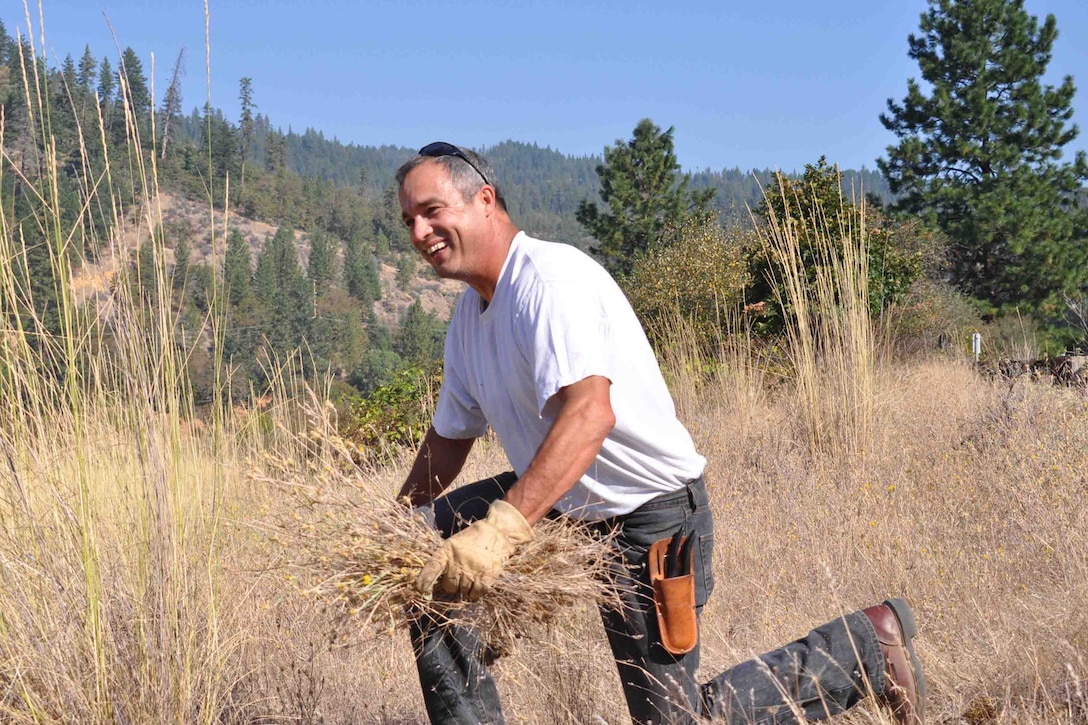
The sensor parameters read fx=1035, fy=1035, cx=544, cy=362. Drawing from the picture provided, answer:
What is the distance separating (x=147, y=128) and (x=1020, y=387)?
17.8 feet

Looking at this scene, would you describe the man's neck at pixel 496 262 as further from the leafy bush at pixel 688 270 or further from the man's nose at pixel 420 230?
the leafy bush at pixel 688 270

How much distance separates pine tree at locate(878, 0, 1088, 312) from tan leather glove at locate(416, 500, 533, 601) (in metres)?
29.7

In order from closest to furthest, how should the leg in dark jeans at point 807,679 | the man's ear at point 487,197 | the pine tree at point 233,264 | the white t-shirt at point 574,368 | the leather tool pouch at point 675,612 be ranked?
the white t-shirt at point 574,368 → the leather tool pouch at point 675,612 → the man's ear at point 487,197 → the leg in dark jeans at point 807,679 → the pine tree at point 233,264

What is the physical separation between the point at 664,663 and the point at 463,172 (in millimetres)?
1235

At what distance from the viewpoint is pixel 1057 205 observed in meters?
30.3

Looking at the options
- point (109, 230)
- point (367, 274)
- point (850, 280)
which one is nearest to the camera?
point (109, 230)

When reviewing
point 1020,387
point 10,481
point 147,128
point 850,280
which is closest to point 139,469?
point 10,481

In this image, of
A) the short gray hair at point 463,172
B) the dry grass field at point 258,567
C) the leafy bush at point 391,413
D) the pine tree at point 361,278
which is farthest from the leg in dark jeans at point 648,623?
the pine tree at point 361,278

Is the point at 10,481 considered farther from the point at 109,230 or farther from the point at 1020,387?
the point at 1020,387

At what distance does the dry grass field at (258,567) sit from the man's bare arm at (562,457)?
0.43m

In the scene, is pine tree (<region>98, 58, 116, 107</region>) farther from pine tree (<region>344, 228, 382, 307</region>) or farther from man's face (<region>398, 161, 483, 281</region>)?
pine tree (<region>344, 228, 382, 307</region>)

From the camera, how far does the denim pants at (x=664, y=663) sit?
7.84 ft

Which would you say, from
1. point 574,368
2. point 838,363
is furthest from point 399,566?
point 838,363

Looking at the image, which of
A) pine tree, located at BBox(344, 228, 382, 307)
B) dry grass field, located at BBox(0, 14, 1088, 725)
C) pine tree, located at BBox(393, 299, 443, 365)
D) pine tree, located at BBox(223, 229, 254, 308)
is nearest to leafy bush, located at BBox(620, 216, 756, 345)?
pine tree, located at BBox(223, 229, 254, 308)
